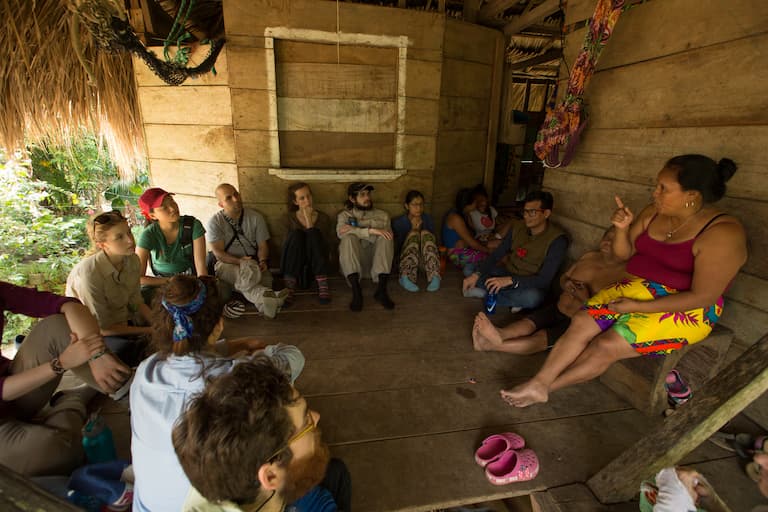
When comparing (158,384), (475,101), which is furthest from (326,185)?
(158,384)

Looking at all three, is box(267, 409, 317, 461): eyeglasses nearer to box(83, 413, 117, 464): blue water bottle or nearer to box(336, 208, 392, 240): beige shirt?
box(83, 413, 117, 464): blue water bottle

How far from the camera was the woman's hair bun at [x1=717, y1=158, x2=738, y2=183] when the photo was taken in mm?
1812

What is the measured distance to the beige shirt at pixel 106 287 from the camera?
2.11 m

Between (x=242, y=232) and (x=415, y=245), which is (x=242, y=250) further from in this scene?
(x=415, y=245)

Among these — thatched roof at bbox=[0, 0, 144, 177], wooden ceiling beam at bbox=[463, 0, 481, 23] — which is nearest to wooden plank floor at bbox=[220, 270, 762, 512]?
thatched roof at bbox=[0, 0, 144, 177]

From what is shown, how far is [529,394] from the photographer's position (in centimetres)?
207

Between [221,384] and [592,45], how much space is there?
286 centimetres

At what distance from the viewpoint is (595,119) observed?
2.74 m

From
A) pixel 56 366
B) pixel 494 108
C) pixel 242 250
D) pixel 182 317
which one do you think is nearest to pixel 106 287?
pixel 56 366

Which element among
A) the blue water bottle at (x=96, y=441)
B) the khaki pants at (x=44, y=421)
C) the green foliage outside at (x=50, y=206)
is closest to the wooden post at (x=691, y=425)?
the blue water bottle at (x=96, y=441)

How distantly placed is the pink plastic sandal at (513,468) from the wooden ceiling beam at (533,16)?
11.4 ft

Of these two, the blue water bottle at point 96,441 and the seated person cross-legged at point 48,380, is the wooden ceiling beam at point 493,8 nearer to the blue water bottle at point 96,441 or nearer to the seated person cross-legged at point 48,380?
the seated person cross-legged at point 48,380

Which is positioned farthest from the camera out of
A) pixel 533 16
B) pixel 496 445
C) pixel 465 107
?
pixel 465 107

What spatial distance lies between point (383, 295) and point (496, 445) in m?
1.70
